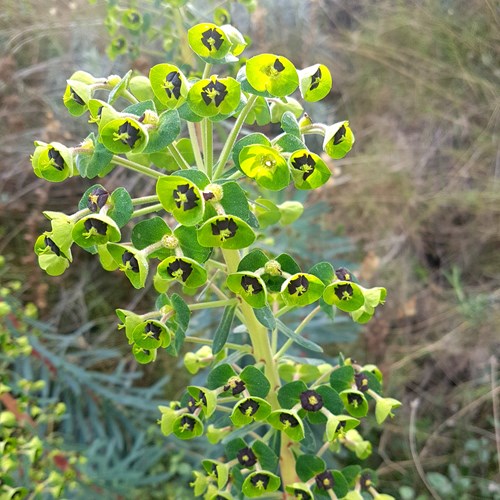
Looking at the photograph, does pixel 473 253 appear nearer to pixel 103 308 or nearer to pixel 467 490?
pixel 467 490

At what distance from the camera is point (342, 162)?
3.32m

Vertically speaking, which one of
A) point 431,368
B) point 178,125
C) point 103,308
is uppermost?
point 178,125

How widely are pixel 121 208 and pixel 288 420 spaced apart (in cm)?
46

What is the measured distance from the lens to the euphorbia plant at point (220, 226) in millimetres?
795

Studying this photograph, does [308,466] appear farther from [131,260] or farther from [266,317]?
[131,260]

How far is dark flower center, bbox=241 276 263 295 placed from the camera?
2.77 ft

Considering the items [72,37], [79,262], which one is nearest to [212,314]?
[79,262]

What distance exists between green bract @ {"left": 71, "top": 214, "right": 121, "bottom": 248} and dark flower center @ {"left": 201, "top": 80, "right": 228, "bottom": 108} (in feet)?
0.74

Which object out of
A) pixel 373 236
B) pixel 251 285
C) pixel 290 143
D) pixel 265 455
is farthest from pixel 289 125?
pixel 373 236

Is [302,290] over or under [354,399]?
over

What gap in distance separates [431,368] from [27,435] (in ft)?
6.75

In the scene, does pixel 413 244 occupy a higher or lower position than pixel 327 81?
lower

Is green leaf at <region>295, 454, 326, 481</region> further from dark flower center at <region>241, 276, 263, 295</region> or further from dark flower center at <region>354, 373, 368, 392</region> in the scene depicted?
dark flower center at <region>241, 276, 263, 295</region>

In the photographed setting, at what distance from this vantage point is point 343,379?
1.02m
